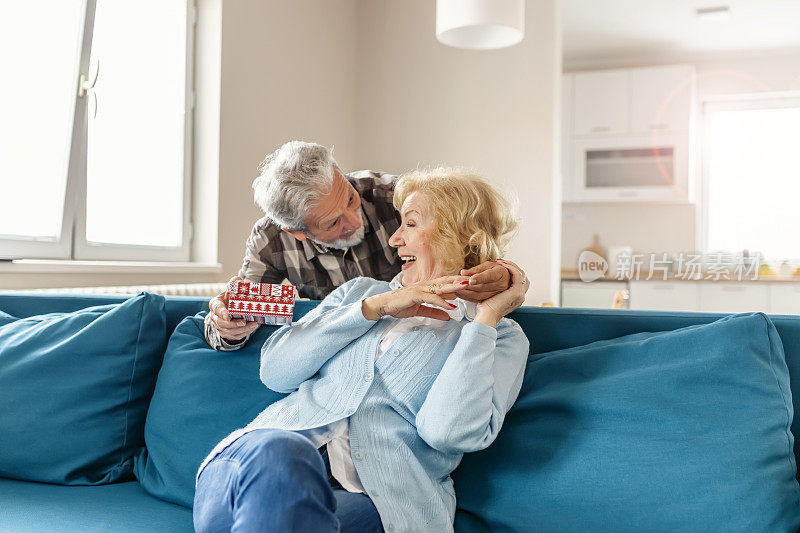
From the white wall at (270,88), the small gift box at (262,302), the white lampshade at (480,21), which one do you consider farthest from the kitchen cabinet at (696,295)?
the small gift box at (262,302)

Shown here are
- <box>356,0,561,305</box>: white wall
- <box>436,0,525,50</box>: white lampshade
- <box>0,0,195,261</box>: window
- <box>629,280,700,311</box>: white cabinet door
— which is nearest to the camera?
<box>0,0,195,261</box>: window

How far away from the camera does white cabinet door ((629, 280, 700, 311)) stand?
545 centimetres

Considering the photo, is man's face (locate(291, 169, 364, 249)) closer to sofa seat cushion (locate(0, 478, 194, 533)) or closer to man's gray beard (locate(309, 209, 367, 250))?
man's gray beard (locate(309, 209, 367, 250))

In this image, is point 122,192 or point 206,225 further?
point 206,225

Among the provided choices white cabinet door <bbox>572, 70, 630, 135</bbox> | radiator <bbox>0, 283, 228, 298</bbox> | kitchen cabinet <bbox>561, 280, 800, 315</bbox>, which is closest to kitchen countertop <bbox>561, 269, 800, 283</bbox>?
kitchen cabinet <bbox>561, 280, 800, 315</bbox>

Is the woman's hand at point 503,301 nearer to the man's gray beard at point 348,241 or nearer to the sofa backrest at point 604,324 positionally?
the sofa backrest at point 604,324

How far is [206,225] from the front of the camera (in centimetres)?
354

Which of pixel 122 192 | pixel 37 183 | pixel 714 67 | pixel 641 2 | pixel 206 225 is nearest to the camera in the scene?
pixel 37 183

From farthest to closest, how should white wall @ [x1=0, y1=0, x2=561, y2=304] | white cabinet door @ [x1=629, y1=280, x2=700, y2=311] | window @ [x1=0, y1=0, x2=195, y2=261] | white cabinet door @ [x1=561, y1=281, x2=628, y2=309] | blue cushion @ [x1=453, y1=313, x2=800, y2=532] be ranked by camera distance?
white cabinet door @ [x1=561, y1=281, x2=628, y2=309]
white cabinet door @ [x1=629, y1=280, x2=700, y2=311]
white wall @ [x1=0, y1=0, x2=561, y2=304]
window @ [x1=0, y1=0, x2=195, y2=261]
blue cushion @ [x1=453, y1=313, x2=800, y2=532]

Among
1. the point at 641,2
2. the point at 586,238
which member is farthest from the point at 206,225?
the point at 586,238

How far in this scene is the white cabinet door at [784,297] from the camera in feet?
16.8

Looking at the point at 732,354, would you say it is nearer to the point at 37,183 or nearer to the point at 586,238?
the point at 37,183

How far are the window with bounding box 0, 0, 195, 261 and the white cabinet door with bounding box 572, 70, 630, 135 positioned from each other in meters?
3.63

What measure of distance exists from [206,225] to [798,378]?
280cm
